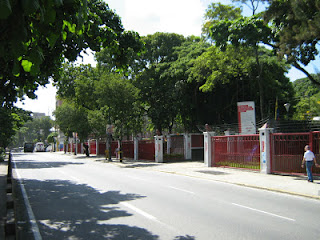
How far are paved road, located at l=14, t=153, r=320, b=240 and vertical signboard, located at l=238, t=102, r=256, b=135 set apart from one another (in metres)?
10.1

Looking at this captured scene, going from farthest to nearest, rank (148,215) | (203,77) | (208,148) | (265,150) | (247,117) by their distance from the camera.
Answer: (203,77)
(247,117)
(208,148)
(265,150)
(148,215)

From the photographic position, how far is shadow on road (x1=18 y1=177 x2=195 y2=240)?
5.88 m

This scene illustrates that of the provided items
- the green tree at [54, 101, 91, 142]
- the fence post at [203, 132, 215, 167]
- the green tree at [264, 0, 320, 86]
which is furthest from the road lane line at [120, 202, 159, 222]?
the green tree at [54, 101, 91, 142]

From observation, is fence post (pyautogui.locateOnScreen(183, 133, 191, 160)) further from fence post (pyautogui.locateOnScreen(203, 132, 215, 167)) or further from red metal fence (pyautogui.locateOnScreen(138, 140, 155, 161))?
fence post (pyautogui.locateOnScreen(203, 132, 215, 167))

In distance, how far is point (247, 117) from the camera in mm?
21016

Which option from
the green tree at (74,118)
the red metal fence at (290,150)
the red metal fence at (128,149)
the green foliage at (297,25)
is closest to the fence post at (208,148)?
the red metal fence at (290,150)

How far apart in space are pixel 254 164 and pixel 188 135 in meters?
10.6

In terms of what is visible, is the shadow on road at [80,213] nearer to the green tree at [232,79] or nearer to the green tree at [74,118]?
the green tree at [232,79]

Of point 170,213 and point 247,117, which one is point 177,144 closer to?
point 247,117

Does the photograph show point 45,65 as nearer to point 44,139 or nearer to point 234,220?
point 234,220

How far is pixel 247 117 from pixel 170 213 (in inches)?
594

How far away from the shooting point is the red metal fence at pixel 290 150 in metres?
14.0

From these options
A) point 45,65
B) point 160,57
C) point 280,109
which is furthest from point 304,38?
point 160,57

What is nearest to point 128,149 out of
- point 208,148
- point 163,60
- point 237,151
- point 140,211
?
point 163,60
